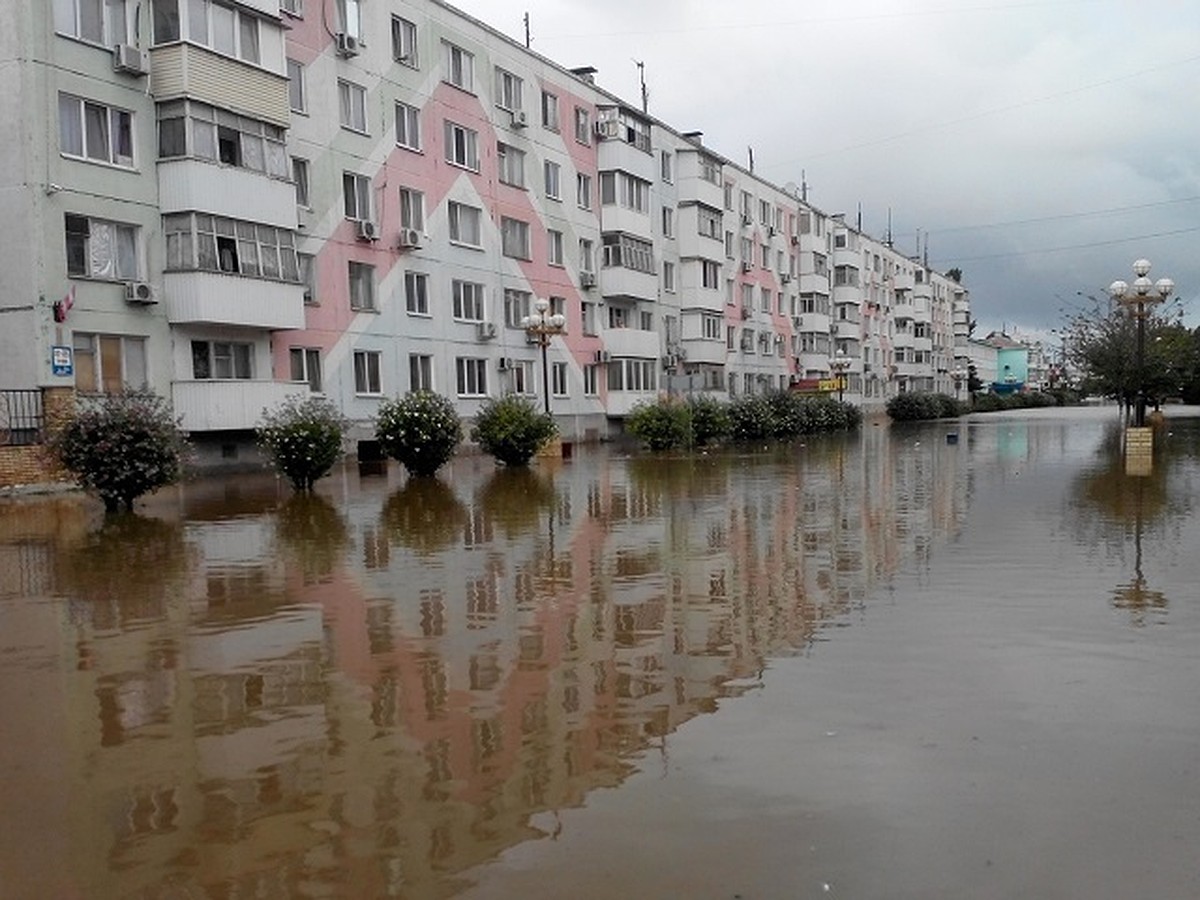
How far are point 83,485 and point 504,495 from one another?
7127 millimetres

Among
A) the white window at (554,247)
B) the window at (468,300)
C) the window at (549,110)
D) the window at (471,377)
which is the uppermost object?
the window at (549,110)

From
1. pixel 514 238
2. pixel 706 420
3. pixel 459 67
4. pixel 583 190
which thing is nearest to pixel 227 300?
pixel 459 67

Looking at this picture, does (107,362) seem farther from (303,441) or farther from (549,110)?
(549,110)

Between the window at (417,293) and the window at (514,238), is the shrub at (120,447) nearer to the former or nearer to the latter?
the window at (417,293)

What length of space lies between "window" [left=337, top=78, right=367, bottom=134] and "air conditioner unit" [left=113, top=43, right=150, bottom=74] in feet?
25.4

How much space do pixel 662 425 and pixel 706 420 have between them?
2.51 m

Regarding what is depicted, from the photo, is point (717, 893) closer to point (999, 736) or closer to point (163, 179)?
point (999, 736)

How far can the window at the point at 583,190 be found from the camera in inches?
1810

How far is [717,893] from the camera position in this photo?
389cm

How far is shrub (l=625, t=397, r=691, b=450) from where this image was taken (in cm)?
3550

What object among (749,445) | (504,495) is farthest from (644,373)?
(504,495)

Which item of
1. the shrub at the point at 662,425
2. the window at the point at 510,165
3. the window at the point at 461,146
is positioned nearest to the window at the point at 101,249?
the window at the point at 461,146

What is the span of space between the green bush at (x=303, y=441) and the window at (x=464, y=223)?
17.0 metres

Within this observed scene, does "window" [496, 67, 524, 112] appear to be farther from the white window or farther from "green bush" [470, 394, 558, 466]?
"green bush" [470, 394, 558, 466]
